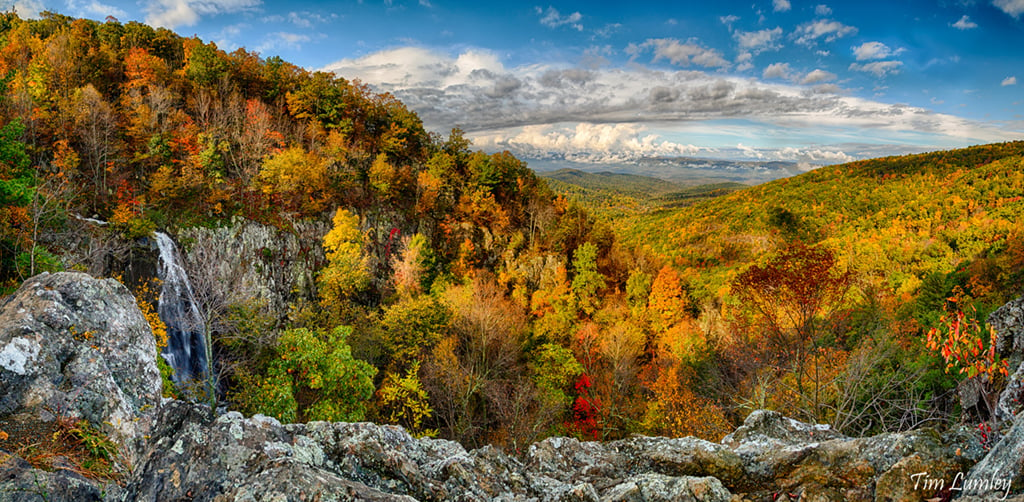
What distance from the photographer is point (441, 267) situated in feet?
122

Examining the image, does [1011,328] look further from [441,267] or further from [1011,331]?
[441,267]

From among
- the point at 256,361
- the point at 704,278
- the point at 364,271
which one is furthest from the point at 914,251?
the point at 256,361

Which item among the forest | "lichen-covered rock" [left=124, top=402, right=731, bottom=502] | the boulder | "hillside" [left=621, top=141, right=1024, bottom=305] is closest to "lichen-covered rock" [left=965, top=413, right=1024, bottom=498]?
"lichen-covered rock" [left=124, top=402, right=731, bottom=502]

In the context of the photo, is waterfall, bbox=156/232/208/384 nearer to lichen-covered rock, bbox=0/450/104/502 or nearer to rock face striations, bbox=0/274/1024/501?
rock face striations, bbox=0/274/1024/501

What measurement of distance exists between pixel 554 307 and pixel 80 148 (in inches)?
1353

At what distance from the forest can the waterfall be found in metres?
1.48

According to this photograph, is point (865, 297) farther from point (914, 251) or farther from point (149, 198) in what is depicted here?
point (149, 198)

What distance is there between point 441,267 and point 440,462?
32.2m

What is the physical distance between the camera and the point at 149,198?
26359 mm

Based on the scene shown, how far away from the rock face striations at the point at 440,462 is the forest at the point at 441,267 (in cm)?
879

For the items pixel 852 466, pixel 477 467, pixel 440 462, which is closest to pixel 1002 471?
pixel 852 466

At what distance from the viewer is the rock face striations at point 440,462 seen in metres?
4.01

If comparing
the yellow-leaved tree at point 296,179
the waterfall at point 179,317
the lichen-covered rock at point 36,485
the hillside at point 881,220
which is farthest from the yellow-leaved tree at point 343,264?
the hillside at point 881,220

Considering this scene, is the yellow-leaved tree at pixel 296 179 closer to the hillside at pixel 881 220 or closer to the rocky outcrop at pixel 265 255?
the rocky outcrop at pixel 265 255
